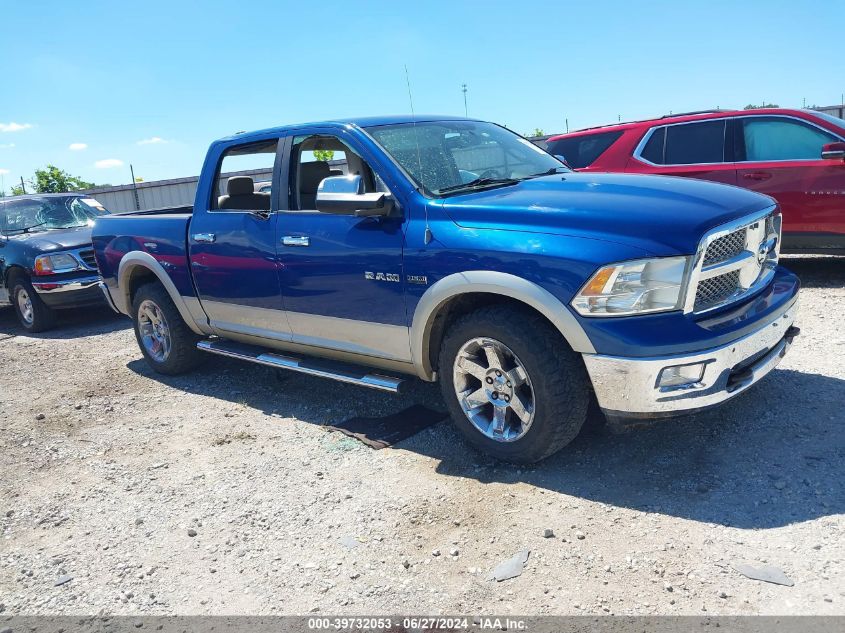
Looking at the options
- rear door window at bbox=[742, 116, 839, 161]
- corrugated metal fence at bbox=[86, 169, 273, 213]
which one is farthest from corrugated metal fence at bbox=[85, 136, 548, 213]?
rear door window at bbox=[742, 116, 839, 161]

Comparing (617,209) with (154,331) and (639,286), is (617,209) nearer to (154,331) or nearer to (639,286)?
(639,286)

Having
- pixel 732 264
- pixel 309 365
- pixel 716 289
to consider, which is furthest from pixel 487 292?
pixel 309 365

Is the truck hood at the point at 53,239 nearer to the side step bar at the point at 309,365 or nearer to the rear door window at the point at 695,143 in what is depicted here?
the side step bar at the point at 309,365

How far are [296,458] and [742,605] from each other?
2.58 m

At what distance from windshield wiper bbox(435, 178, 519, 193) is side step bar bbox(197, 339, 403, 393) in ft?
3.85

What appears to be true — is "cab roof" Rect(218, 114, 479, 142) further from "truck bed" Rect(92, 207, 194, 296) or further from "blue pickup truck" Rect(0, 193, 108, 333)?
"blue pickup truck" Rect(0, 193, 108, 333)

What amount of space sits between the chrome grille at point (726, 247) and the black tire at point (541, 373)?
0.80 m

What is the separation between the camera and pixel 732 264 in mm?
3434

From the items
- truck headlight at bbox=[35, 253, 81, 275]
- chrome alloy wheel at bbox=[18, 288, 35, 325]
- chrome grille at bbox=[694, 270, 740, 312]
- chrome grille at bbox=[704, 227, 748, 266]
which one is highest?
truck headlight at bbox=[35, 253, 81, 275]

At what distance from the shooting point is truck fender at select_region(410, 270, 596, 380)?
3.27 metres

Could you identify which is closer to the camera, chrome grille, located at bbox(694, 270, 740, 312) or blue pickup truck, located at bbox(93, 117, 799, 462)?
blue pickup truck, located at bbox(93, 117, 799, 462)

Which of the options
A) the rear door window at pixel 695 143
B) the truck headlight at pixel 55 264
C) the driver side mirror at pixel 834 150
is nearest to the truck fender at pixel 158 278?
the truck headlight at pixel 55 264

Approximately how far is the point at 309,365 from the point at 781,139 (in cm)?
557

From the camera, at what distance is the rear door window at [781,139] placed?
6977 millimetres
